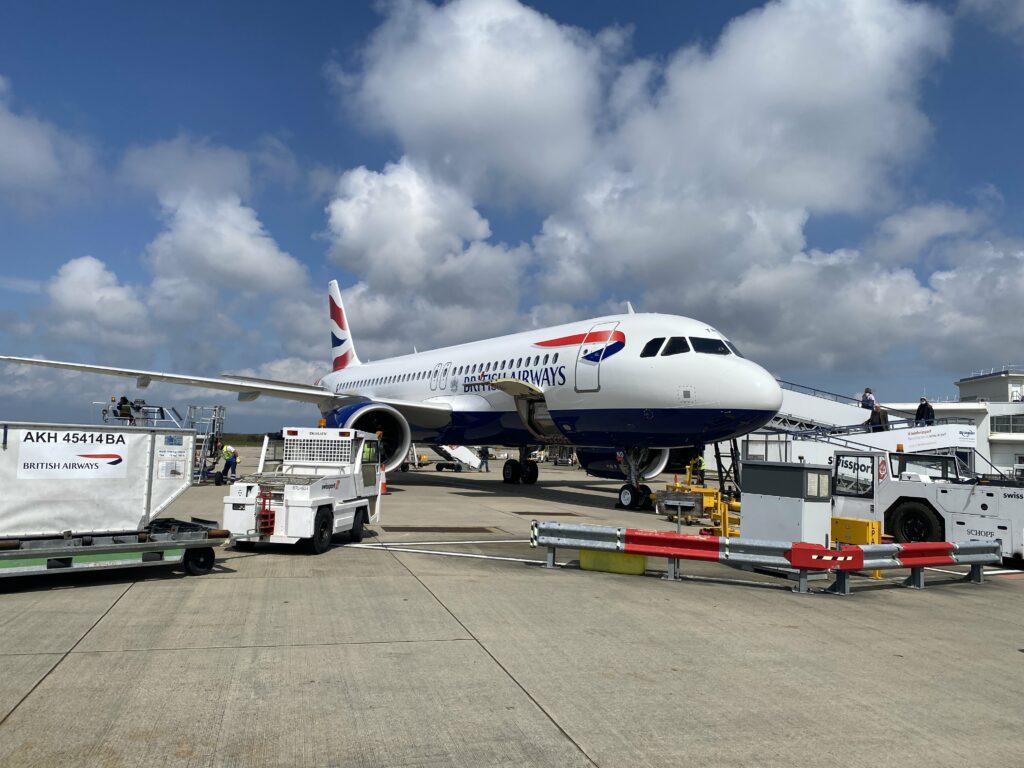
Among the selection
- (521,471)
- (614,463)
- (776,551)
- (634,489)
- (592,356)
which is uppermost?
(592,356)

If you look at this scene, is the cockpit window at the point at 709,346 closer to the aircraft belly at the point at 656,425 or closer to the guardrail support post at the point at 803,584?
the aircraft belly at the point at 656,425

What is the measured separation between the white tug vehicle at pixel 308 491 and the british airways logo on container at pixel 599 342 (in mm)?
6960

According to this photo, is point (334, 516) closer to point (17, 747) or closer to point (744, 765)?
point (17, 747)

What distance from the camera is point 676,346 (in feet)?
55.4

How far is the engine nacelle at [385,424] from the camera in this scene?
20219mm

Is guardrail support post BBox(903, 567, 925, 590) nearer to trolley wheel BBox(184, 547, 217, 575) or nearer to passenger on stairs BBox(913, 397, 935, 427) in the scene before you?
trolley wheel BBox(184, 547, 217, 575)

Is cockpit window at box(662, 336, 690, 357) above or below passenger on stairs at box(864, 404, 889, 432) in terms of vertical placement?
above

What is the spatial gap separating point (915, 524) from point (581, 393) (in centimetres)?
804

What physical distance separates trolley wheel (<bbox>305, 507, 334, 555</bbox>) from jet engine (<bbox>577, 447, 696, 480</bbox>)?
11.9m

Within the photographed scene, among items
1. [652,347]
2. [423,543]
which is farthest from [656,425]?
[423,543]

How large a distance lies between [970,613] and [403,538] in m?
7.95

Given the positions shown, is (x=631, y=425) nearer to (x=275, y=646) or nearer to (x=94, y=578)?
(x=94, y=578)

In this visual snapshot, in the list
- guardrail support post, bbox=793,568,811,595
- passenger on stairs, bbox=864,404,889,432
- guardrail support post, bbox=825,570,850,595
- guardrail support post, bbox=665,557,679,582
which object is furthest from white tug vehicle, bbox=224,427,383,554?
passenger on stairs, bbox=864,404,889,432

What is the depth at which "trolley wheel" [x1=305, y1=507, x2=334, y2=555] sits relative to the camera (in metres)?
10.3
